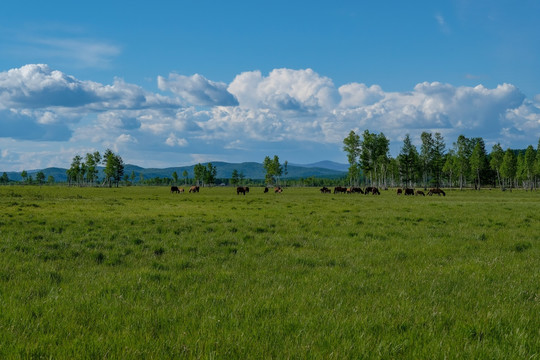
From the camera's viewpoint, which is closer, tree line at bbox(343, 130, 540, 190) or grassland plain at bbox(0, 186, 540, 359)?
grassland plain at bbox(0, 186, 540, 359)

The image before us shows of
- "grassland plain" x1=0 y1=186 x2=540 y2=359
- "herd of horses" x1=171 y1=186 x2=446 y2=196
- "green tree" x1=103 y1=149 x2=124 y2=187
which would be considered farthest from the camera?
"green tree" x1=103 y1=149 x2=124 y2=187

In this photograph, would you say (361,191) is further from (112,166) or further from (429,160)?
(112,166)

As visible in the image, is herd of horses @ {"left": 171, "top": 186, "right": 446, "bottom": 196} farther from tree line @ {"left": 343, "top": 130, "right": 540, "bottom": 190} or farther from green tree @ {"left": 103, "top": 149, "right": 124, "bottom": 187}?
green tree @ {"left": 103, "top": 149, "right": 124, "bottom": 187}

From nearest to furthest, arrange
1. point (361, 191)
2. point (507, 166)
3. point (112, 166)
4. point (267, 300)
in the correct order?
point (267, 300) < point (361, 191) < point (507, 166) < point (112, 166)

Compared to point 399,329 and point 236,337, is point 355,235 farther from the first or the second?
point 236,337

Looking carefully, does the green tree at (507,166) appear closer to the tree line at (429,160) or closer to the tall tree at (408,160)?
the tree line at (429,160)

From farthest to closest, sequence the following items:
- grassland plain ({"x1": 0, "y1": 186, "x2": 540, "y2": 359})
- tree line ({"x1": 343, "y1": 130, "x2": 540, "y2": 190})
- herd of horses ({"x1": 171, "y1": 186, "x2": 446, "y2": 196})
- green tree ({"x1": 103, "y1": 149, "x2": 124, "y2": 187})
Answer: green tree ({"x1": 103, "y1": 149, "x2": 124, "y2": 187})
tree line ({"x1": 343, "y1": 130, "x2": 540, "y2": 190})
herd of horses ({"x1": 171, "y1": 186, "x2": 446, "y2": 196})
grassland plain ({"x1": 0, "y1": 186, "x2": 540, "y2": 359})

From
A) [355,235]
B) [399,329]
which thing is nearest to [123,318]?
[399,329]

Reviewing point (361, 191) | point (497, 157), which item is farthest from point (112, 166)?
point (497, 157)

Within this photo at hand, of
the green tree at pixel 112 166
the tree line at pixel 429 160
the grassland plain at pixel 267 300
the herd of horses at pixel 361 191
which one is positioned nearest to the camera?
the grassland plain at pixel 267 300

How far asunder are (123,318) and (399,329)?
456cm

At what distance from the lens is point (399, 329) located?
18.7 ft

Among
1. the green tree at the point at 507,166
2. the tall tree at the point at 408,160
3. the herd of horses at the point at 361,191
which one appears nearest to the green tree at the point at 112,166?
the herd of horses at the point at 361,191

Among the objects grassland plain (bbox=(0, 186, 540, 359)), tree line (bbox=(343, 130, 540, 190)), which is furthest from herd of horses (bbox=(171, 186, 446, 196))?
grassland plain (bbox=(0, 186, 540, 359))
